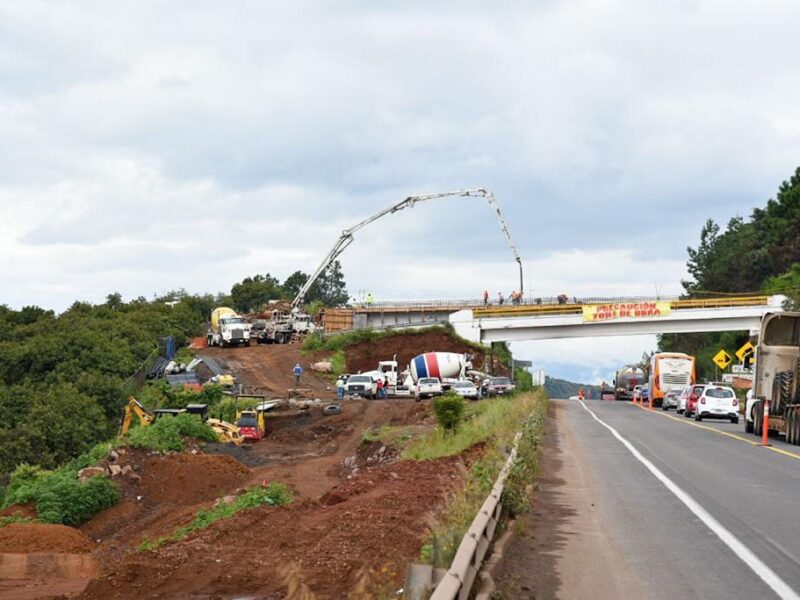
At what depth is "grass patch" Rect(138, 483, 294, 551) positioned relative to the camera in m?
20.7

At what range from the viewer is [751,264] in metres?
114

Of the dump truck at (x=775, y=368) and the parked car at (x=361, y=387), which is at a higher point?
the dump truck at (x=775, y=368)

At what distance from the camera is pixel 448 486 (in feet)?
55.7

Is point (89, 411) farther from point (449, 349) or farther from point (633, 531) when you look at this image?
point (633, 531)

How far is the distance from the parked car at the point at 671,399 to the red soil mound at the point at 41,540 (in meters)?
46.7

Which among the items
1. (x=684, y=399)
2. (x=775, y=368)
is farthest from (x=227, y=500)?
(x=684, y=399)

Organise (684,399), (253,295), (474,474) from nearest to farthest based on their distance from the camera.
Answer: (474,474)
(684,399)
(253,295)

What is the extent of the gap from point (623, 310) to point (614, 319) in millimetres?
1004

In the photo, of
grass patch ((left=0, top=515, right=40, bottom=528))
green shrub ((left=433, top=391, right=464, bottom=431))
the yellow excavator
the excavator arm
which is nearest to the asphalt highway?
green shrub ((left=433, top=391, right=464, bottom=431))

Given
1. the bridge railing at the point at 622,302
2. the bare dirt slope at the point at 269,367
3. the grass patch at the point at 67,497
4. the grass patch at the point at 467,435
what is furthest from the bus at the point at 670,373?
the grass patch at the point at 67,497

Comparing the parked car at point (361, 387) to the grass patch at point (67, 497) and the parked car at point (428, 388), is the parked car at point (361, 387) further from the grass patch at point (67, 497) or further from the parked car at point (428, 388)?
the grass patch at point (67, 497)

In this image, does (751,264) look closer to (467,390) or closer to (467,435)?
(467,390)

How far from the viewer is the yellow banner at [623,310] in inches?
3054

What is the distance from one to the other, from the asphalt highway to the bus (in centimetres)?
4311
